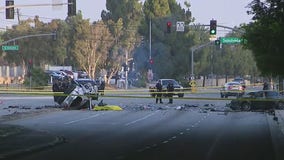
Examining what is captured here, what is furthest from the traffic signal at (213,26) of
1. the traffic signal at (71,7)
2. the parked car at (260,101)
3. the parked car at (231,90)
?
the traffic signal at (71,7)

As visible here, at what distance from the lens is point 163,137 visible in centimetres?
2203

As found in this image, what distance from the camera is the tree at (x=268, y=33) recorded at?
1859 cm

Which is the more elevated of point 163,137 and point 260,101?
point 260,101

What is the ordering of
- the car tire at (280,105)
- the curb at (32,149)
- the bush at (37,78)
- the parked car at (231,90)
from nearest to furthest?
1. the curb at (32,149)
2. the car tire at (280,105)
3. the parked car at (231,90)
4. the bush at (37,78)

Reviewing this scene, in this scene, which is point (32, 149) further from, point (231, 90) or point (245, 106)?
point (231, 90)

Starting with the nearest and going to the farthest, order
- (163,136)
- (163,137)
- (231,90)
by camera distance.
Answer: (163,137) < (163,136) < (231,90)

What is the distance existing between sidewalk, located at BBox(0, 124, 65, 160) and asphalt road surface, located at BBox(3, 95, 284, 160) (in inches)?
12.3

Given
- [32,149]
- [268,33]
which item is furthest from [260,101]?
[32,149]

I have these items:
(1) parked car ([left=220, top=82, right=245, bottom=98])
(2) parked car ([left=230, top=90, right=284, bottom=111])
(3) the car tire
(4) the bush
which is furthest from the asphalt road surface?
(4) the bush

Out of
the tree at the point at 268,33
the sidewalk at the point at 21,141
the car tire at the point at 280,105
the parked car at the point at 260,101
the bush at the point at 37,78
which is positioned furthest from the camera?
the bush at the point at 37,78

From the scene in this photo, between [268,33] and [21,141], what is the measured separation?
8131 mm

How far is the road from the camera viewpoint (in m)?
16.5

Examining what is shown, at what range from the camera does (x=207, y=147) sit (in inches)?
729

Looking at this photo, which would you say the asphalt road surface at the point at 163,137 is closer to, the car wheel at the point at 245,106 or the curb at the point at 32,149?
the curb at the point at 32,149
